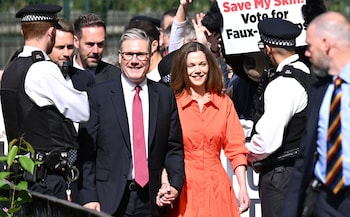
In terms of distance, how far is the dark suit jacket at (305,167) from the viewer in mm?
6730

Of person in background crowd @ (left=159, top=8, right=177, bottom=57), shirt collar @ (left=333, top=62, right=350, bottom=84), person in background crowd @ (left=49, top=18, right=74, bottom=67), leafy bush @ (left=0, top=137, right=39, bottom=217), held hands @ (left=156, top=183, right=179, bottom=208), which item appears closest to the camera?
shirt collar @ (left=333, top=62, right=350, bottom=84)

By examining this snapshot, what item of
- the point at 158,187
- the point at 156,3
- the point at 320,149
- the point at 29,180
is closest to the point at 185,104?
the point at 158,187

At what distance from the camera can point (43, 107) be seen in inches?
336

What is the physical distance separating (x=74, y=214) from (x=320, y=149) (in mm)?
1767

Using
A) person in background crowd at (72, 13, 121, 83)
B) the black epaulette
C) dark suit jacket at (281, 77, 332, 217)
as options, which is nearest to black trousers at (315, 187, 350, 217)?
dark suit jacket at (281, 77, 332, 217)

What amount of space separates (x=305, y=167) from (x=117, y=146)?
6.61 feet

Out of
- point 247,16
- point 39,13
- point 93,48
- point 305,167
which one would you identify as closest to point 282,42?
point 247,16

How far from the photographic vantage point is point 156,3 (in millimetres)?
16625

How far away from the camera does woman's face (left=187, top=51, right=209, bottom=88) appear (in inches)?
354

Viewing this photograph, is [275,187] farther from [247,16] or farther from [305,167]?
[305,167]

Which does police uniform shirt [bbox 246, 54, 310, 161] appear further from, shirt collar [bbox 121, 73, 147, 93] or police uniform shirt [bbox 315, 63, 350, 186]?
police uniform shirt [bbox 315, 63, 350, 186]

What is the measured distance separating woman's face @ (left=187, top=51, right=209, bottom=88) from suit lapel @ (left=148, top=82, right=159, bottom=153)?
53cm

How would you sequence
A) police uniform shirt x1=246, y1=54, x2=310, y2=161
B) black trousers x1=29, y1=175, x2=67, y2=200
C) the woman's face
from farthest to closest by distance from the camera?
the woman's face
black trousers x1=29, y1=175, x2=67, y2=200
police uniform shirt x1=246, y1=54, x2=310, y2=161

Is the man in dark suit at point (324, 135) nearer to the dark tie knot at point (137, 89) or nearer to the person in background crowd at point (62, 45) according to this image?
the dark tie knot at point (137, 89)
